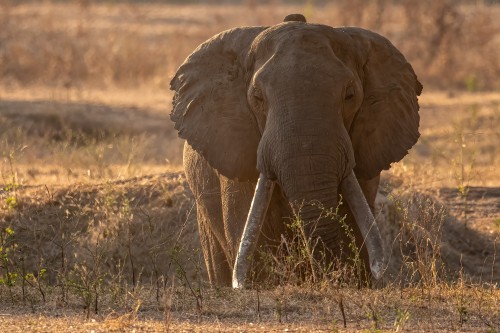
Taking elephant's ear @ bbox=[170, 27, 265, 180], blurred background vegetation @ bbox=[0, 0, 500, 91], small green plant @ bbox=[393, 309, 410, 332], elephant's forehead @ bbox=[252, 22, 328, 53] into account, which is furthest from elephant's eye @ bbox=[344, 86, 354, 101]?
blurred background vegetation @ bbox=[0, 0, 500, 91]

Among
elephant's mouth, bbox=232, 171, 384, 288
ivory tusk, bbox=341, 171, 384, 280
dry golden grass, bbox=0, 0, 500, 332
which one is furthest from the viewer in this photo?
elephant's mouth, bbox=232, 171, 384, 288

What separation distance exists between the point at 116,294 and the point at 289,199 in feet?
3.60

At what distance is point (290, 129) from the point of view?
7.29 metres

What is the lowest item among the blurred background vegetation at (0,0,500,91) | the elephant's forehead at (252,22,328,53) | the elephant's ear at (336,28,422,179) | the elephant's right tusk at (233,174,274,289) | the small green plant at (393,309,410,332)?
the small green plant at (393,309,410,332)

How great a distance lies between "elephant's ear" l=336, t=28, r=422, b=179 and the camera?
8062 millimetres

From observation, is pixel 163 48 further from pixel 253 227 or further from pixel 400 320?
pixel 400 320

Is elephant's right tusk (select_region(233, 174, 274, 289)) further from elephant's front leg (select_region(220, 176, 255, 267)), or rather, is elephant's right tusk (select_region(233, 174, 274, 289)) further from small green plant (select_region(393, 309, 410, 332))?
small green plant (select_region(393, 309, 410, 332))

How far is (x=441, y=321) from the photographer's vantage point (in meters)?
6.59

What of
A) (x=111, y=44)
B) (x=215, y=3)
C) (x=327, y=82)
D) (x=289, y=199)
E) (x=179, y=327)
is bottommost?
(x=179, y=327)

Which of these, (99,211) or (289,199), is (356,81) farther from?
(99,211)

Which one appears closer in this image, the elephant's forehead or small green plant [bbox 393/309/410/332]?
small green plant [bbox 393/309/410/332]

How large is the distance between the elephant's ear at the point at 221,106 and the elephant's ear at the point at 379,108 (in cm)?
64

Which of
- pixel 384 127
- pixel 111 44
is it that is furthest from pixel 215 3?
pixel 384 127

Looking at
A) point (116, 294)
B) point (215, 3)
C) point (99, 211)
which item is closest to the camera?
point (116, 294)
